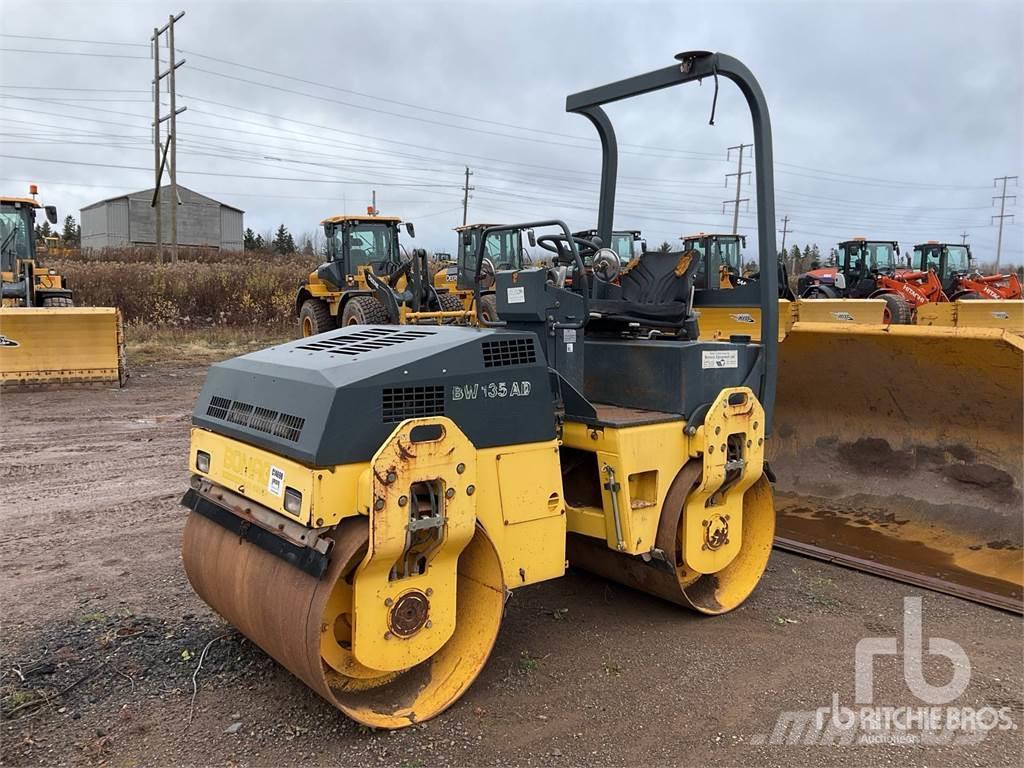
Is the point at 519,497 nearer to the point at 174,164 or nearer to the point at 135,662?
the point at 135,662

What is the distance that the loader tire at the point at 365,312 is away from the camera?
41.1ft

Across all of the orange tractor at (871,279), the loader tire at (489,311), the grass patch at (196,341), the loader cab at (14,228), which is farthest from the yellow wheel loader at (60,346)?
the orange tractor at (871,279)

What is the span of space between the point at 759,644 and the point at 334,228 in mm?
12491

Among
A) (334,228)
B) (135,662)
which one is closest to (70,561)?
(135,662)

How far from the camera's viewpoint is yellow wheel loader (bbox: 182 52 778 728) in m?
2.77

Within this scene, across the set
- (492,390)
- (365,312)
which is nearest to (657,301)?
(492,390)

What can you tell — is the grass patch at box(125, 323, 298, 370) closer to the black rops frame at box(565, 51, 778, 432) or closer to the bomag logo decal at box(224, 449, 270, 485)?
the bomag logo decal at box(224, 449, 270, 485)

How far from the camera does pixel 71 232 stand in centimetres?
5225

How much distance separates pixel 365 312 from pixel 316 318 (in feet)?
7.48

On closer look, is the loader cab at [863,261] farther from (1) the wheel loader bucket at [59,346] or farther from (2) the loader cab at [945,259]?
(1) the wheel loader bucket at [59,346]

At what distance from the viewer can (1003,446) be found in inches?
192

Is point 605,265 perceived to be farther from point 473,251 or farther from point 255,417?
point 473,251

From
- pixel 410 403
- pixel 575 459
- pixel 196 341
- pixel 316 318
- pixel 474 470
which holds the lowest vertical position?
pixel 196 341

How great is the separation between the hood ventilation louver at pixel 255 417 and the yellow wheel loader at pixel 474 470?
0.4 inches
